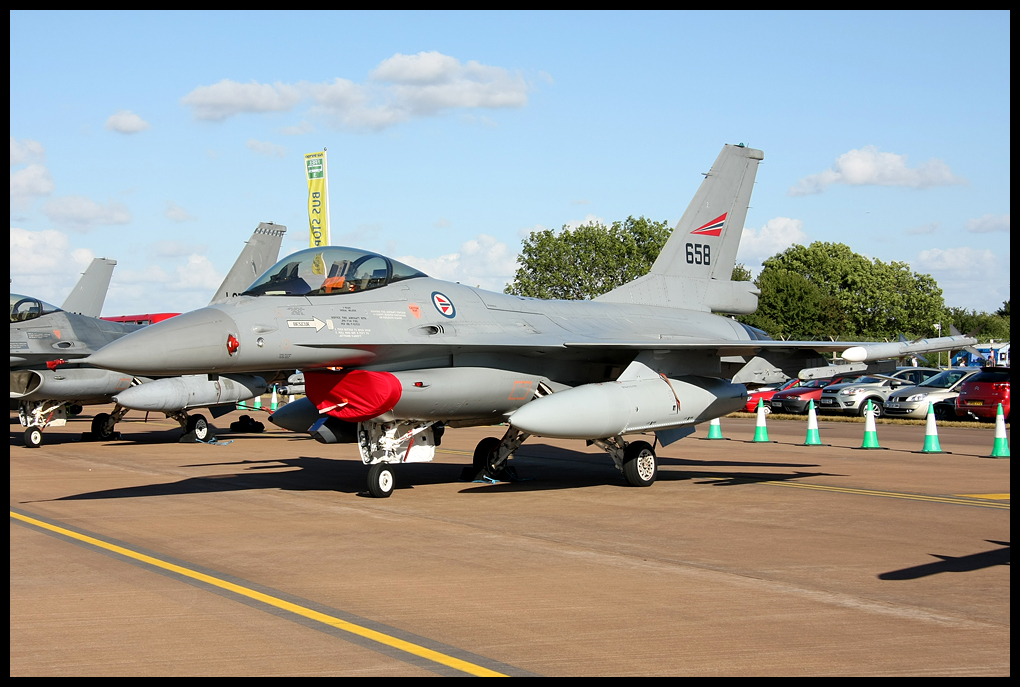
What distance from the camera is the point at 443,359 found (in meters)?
12.2

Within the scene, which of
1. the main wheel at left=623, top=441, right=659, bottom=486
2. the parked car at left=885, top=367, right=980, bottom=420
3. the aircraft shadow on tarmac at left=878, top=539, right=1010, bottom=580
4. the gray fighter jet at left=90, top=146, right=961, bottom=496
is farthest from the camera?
the parked car at left=885, top=367, right=980, bottom=420

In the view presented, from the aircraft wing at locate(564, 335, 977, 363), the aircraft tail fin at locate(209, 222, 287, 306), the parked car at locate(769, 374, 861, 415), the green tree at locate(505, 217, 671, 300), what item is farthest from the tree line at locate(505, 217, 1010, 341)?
the aircraft wing at locate(564, 335, 977, 363)

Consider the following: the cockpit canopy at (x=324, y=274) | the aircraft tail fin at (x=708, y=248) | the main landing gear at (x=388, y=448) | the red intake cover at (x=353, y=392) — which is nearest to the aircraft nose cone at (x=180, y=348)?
the cockpit canopy at (x=324, y=274)

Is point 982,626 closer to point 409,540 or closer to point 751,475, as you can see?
point 409,540

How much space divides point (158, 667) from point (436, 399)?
683cm

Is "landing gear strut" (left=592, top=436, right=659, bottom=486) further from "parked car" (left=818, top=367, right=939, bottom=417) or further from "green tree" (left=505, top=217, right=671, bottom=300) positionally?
"green tree" (left=505, top=217, right=671, bottom=300)

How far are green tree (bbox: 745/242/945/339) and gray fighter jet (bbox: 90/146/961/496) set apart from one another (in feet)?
226

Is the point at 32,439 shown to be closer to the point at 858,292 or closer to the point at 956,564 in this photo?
the point at 956,564

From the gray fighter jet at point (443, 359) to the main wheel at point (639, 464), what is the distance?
0.05ft

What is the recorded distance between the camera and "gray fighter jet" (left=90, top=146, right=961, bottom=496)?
35.4ft

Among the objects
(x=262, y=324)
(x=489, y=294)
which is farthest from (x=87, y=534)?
(x=489, y=294)

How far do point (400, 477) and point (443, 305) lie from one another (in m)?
3.48

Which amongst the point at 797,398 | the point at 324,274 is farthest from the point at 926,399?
the point at 324,274

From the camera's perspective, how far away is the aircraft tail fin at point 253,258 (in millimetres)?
24812
